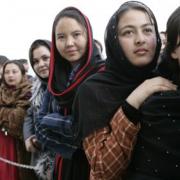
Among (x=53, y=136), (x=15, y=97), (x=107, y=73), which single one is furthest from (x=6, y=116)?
(x=107, y=73)

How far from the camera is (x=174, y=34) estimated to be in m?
1.42

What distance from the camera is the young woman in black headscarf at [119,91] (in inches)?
57.7

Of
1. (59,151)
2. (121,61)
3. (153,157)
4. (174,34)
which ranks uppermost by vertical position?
(174,34)

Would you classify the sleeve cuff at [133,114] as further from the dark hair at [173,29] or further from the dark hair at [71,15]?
the dark hair at [71,15]

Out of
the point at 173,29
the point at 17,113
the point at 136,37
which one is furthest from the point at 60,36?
the point at 17,113

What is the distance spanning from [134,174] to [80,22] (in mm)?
1100

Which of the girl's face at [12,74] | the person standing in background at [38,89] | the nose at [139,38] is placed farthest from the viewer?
the girl's face at [12,74]

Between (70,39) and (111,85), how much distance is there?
0.63m

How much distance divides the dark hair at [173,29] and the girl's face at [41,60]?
154 centimetres

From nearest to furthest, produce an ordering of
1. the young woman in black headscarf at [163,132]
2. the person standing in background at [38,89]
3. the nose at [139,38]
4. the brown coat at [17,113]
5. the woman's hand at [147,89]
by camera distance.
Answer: the young woman in black headscarf at [163,132] → the woman's hand at [147,89] → the nose at [139,38] → the person standing in background at [38,89] → the brown coat at [17,113]

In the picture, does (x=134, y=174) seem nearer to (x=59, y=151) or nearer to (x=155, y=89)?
(x=155, y=89)

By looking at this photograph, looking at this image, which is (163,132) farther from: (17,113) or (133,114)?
(17,113)

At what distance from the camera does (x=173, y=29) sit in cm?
142

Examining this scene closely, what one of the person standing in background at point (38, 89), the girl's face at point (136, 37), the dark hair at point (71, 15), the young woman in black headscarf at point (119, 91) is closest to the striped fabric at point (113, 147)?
the young woman in black headscarf at point (119, 91)
